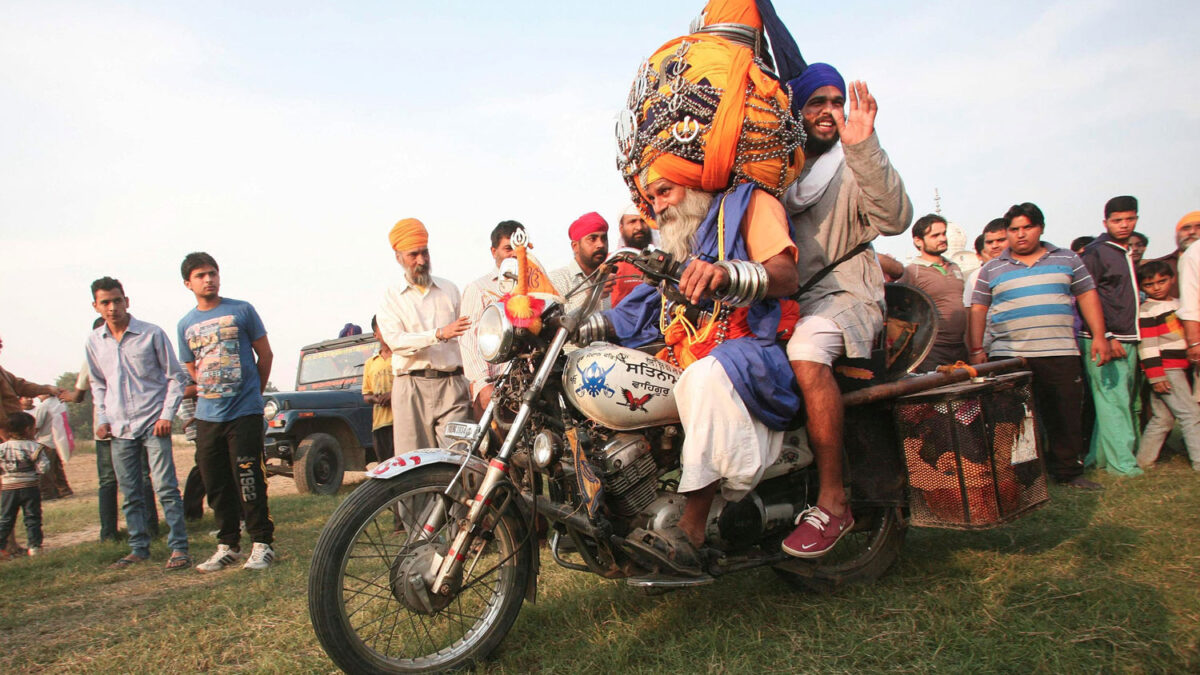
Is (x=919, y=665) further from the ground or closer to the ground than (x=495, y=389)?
closer to the ground

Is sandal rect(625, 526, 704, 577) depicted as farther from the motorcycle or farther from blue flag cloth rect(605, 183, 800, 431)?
blue flag cloth rect(605, 183, 800, 431)

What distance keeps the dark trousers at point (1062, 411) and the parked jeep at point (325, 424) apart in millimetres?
7514

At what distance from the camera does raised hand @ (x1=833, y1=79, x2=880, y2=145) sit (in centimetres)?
266

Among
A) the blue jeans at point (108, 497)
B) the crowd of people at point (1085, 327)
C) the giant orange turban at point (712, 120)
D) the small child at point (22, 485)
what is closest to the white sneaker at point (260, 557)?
the blue jeans at point (108, 497)

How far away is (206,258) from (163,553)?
2.28 meters

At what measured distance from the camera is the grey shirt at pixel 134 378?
5.27m

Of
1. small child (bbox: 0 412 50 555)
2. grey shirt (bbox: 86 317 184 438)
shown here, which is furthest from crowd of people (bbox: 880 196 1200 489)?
small child (bbox: 0 412 50 555)

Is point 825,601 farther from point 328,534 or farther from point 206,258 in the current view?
point 206,258

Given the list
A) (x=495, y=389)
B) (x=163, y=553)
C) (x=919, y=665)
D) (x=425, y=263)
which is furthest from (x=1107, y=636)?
(x=163, y=553)

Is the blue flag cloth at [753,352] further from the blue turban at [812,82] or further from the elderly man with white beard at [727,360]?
the blue turban at [812,82]

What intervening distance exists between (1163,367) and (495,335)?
6053 millimetres

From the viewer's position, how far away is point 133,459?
5289 millimetres

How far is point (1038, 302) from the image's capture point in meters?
5.36

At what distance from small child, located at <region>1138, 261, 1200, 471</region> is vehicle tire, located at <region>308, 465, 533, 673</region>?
582 cm
